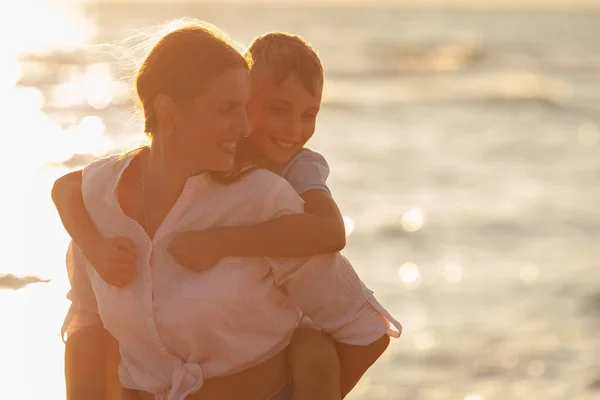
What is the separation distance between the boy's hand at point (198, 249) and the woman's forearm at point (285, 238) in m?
0.02

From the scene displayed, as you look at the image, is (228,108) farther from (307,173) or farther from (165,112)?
(307,173)

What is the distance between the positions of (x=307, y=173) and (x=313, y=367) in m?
0.58

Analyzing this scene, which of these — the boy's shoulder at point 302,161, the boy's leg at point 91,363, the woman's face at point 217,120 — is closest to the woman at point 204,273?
the woman's face at point 217,120

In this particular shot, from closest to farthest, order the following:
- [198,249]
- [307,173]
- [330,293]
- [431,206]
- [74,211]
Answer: [198,249]
[330,293]
[74,211]
[307,173]
[431,206]

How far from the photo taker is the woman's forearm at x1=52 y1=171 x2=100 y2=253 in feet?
10.2

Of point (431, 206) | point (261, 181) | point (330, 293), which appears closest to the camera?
point (261, 181)

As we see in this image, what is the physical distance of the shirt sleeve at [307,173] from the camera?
3250 millimetres

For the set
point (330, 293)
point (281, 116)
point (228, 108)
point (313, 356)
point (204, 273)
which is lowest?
point (313, 356)

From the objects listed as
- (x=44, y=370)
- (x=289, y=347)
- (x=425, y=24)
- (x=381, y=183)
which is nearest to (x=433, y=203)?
(x=381, y=183)

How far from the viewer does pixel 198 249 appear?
2852 mm

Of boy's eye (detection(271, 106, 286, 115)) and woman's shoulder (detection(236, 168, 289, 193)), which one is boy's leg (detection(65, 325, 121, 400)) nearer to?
woman's shoulder (detection(236, 168, 289, 193))

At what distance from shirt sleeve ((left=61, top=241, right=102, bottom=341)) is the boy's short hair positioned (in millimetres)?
743

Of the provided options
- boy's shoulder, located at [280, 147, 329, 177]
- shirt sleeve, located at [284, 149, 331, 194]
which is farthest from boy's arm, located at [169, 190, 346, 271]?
boy's shoulder, located at [280, 147, 329, 177]

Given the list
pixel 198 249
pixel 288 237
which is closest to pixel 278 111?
pixel 288 237
